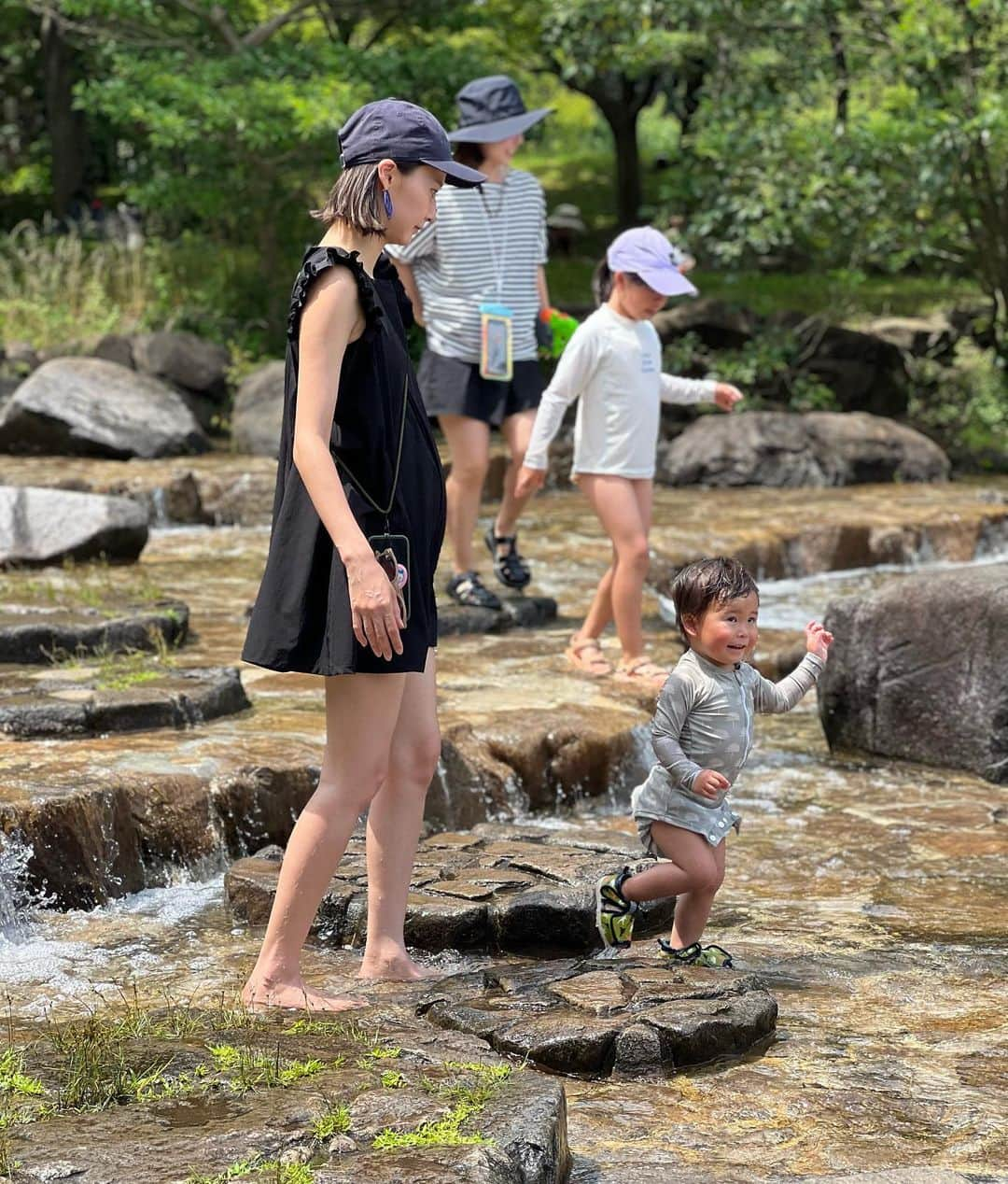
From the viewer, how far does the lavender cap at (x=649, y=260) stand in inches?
265

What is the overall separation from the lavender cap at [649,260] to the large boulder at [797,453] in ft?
25.1

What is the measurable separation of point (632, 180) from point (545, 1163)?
79.6 feet

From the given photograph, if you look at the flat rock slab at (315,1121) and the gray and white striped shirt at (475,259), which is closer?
the flat rock slab at (315,1121)

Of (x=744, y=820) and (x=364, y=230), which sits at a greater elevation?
(x=364, y=230)

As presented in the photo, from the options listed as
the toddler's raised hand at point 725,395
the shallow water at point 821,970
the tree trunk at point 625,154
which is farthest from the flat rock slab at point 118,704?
the tree trunk at point 625,154

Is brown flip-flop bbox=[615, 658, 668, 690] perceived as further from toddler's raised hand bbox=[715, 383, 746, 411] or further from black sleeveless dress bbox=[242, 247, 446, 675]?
black sleeveless dress bbox=[242, 247, 446, 675]

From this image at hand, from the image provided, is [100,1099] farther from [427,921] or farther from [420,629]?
[427,921]

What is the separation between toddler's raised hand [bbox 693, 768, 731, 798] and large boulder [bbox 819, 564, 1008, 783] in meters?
2.89

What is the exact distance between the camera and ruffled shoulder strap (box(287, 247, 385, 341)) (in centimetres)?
387

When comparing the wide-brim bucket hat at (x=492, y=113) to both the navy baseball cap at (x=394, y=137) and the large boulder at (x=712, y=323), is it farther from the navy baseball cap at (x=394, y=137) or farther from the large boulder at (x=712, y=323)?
the large boulder at (x=712, y=323)

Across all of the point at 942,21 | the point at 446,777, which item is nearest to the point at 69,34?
the point at 942,21

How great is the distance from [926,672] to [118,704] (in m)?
3.13

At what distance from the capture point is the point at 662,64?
680 inches

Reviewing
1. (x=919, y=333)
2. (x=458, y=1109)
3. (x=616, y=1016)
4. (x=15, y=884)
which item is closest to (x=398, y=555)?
(x=616, y=1016)
